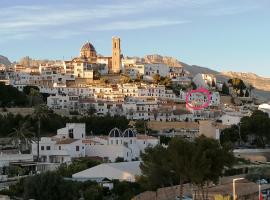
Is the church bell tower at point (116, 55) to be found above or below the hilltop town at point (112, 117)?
above

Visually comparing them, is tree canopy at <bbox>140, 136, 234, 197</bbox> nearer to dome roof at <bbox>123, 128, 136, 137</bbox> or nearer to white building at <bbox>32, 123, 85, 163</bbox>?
white building at <bbox>32, 123, 85, 163</bbox>

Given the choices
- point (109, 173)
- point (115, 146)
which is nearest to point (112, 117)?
point (115, 146)

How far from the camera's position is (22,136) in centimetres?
5328

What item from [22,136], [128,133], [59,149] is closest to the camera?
[59,149]

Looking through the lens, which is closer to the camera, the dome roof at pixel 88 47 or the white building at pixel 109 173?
the white building at pixel 109 173

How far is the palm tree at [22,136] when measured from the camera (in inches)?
2085

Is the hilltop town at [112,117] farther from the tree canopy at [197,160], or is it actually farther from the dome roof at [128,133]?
the tree canopy at [197,160]

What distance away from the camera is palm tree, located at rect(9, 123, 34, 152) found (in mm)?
52969

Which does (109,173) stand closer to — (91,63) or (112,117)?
(112,117)

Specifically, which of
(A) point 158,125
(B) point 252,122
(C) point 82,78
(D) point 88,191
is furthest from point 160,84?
(D) point 88,191

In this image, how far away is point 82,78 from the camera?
89688 mm

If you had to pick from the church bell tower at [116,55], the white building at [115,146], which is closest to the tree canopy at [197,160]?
the white building at [115,146]

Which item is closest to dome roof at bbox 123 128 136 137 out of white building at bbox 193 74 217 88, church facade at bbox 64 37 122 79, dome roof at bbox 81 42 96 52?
church facade at bbox 64 37 122 79

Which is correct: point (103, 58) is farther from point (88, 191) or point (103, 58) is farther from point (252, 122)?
point (88, 191)
